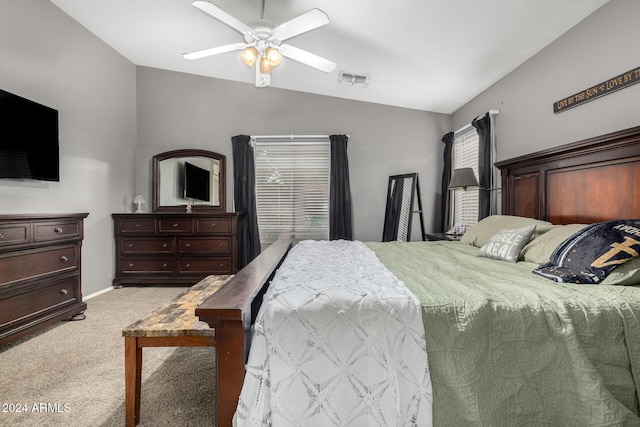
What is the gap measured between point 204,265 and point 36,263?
1712mm

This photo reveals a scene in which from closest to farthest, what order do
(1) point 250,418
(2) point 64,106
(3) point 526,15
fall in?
1. (1) point 250,418
2. (3) point 526,15
3. (2) point 64,106

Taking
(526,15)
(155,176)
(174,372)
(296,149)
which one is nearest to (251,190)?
(296,149)

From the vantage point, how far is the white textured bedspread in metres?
0.95

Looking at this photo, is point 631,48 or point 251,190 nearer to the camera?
point 631,48

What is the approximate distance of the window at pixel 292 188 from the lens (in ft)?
14.5

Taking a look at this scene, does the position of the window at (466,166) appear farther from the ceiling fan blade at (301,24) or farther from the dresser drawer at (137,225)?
the dresser drawer at (137,225)

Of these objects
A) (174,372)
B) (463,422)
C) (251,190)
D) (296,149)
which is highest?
(296,149)

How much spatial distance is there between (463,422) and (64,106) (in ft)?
13.6

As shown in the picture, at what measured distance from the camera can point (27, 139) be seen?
8.52 ft

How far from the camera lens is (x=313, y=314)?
3.34 ft

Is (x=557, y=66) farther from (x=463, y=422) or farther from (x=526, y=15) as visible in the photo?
(x=463, y=422)

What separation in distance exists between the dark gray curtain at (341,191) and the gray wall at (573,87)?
1873 mm

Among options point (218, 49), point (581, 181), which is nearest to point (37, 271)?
point (218, 49)

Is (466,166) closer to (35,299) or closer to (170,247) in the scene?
(170,247)
